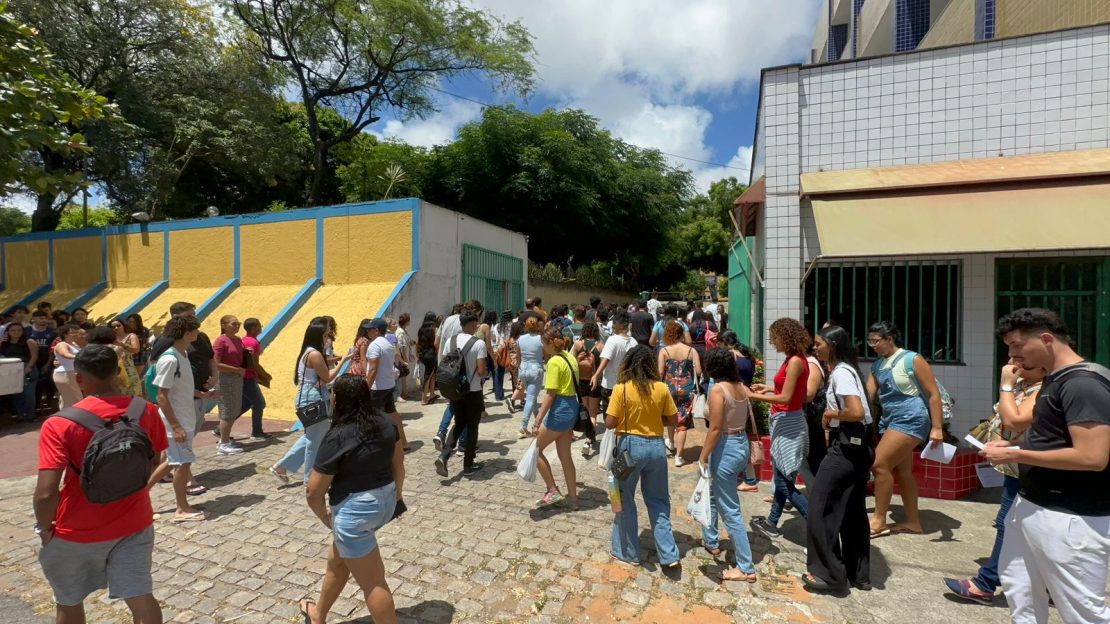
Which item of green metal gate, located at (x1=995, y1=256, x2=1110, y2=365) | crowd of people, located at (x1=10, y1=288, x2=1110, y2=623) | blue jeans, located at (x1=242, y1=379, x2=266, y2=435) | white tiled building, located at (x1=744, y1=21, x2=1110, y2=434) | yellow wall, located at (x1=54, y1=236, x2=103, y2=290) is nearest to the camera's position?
crowd of people, located at (x1=10, y1=288, x2=1110, y2=623)

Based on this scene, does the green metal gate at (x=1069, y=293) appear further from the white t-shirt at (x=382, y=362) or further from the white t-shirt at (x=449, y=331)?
the white t-shirt at (x=382, y=362)

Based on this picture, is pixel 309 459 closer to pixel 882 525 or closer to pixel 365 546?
pixel 365 546

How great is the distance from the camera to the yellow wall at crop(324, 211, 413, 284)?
11156 mm

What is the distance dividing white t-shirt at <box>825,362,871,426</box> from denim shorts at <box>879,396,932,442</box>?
1.76 ft

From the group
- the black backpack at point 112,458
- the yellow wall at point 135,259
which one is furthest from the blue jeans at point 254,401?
the yellow wall at point 135,259

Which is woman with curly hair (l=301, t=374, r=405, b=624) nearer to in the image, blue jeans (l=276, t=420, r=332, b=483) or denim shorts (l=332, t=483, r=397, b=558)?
denim shorts (l=332, t=483, r=397, b=558)

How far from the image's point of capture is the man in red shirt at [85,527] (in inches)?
95.9

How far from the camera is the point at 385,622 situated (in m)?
2.79

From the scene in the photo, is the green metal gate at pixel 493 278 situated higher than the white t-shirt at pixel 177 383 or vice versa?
the green metal gate at pixel 493 278

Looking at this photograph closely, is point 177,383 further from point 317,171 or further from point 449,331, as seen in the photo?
point 317,171

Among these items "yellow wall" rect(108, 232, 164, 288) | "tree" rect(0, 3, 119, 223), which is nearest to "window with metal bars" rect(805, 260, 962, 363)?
"tree" rect(0, 3, 119, 223)

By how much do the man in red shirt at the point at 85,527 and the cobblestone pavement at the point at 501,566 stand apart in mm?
872

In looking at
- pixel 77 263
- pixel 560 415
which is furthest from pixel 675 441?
pixel 77 263

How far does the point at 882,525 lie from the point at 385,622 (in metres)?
3.80
